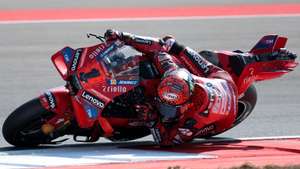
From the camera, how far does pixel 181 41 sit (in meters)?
16.0

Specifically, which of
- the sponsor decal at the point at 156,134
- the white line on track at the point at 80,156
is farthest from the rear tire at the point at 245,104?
the white line on track at the point at 80,156

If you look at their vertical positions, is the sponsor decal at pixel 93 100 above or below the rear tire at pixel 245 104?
above

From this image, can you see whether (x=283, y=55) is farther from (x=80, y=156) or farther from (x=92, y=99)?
(x=80, y=156)

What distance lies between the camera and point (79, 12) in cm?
2094

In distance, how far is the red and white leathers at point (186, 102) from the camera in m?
7.60

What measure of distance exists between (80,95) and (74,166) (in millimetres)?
784

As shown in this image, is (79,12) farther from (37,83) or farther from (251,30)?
(37,83)

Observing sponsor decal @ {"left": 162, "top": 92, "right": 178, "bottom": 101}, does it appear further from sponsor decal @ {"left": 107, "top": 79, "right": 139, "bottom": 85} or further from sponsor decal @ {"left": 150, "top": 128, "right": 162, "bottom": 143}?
sponsor decal @ {"left": 150, "top": 128, "right": 162, "bottom": 143}

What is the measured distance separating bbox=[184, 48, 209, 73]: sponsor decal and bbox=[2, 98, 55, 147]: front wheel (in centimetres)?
146

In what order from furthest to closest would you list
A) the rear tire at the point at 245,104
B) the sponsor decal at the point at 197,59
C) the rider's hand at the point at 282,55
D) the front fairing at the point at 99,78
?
1. the rear tire at the point at 245,104
2. the rider's hand at the point at 282,55
3. the sponsor decal at the point at 197,59
4. the front fairing at the point at 99,78

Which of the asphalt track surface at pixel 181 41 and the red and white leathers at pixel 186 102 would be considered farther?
the asphalt track surface at pixel 181 41

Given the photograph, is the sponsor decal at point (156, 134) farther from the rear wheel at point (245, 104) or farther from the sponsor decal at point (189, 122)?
the rear wheel at point (245, 104)

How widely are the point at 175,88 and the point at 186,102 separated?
29 cm

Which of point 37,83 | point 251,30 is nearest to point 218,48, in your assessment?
point 251,30
